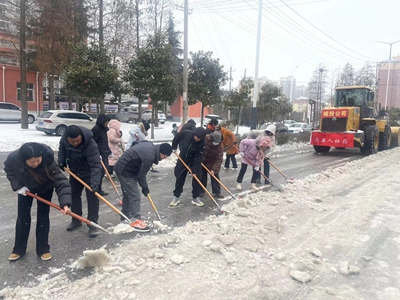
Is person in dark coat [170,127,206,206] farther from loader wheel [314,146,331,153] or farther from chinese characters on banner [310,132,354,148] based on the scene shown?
loader wheel [314,146,331,153]

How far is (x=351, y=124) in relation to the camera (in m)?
13.6

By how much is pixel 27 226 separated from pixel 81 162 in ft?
3.43

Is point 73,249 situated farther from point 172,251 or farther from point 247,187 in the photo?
point 247,187

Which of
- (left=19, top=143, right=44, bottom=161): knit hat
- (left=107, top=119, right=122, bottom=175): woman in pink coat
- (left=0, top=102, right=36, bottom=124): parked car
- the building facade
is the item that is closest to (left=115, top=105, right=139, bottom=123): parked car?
(left=0, top=102, right=36, bottom=124): parked car

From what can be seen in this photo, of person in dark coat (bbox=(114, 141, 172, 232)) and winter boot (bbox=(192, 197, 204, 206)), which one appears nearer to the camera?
person in dark coat (bbox=(114, 141, 172, 232))

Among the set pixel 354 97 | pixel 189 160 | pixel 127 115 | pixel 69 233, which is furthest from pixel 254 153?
pixel 127 115

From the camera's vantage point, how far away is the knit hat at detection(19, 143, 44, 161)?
3121 millimetres

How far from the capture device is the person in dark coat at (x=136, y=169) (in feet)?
14.0

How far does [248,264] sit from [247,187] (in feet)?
13.0

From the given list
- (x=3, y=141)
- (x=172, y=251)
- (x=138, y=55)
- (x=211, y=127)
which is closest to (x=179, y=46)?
(x=138, y=55)

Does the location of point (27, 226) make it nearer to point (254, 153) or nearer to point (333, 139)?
point (254, 153)

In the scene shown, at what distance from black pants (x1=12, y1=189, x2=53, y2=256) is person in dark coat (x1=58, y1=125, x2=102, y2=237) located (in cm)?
64

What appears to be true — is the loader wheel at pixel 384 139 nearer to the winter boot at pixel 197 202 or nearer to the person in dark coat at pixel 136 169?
the winter boot at pixel 197 202

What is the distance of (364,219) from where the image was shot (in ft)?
16.7
